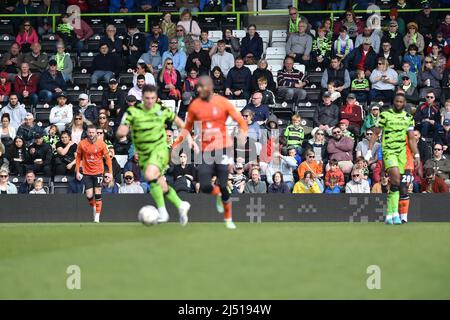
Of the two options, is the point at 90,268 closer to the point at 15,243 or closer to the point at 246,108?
the point at 15,243

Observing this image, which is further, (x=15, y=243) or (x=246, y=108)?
(x=246, y=108)

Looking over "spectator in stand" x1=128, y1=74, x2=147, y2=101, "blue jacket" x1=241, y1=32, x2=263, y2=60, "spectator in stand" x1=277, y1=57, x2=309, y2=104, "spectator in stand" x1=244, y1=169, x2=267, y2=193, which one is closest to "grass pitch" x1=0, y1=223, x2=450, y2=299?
"spectator in stand" x1=244, y1=169, x2=267, y2=193

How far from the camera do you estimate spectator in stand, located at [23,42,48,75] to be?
33438 mm

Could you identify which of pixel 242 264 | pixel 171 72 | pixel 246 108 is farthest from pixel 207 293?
pixel 171 72

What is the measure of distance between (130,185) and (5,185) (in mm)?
3279

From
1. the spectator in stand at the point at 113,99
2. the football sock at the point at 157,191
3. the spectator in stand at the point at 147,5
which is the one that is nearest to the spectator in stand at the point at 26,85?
the spectator in stand at the point at 113,99

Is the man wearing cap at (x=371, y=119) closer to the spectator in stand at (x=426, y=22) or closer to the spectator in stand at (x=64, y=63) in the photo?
the spectator in stand at (x=426, y=22)

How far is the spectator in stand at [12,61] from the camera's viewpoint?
3356 cm

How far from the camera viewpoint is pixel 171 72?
31375mm

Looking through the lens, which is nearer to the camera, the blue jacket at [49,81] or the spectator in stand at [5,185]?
the spectator in stand at [5,185]

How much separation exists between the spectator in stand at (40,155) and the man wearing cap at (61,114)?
1.16 m

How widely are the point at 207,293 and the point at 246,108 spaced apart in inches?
614

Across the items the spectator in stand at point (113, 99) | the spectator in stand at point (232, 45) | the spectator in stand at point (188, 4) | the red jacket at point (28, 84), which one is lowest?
the spectator in stand at point (113, 99)

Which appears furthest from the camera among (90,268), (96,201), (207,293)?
(96,201)
